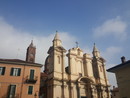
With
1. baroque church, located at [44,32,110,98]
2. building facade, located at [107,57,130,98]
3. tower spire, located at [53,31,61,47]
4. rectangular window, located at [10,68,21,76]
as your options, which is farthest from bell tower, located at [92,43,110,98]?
rectangular window, located at [10,68,21,76]

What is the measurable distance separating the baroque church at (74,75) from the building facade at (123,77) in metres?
12.6

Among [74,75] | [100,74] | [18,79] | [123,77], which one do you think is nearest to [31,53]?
[74,75]

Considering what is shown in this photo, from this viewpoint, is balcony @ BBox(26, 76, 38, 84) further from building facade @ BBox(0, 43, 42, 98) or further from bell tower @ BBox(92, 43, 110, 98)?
bell tower @ BBox(92, 43, 110, 98)

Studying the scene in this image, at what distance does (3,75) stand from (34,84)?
5381 mm

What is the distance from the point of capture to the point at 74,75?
30.4 meters

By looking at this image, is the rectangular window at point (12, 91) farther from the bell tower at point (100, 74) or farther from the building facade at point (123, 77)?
the bell tower at point (100, 74)

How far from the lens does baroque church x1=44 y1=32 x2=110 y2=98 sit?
90.3 ft

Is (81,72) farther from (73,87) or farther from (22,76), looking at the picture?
(22,76)

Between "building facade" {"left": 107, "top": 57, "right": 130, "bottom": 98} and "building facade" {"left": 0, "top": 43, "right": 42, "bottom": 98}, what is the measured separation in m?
12.8

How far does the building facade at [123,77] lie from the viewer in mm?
16516

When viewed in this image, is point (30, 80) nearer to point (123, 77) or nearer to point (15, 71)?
point (15, 71)

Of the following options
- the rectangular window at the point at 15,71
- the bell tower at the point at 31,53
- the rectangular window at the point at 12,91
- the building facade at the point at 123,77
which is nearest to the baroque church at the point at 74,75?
the rectangular window at the point at 15,71

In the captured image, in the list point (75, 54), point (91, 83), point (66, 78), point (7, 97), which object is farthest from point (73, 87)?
point (7, 97)

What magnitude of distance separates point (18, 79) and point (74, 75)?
12780mm
